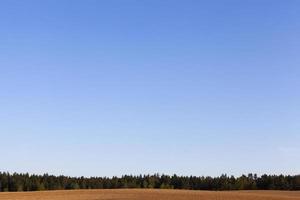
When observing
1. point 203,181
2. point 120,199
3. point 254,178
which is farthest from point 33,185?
point 120,199

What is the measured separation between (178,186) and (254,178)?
1311 cm

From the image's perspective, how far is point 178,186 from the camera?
101375mm

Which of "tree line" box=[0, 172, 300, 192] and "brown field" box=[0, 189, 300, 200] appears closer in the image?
"brown field" box=[0, 189, 300, 200]

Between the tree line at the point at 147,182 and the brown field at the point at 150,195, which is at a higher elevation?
the tree line at the point at 147,182

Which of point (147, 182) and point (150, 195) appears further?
point (147, 182)

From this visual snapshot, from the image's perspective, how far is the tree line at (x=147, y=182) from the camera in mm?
88500

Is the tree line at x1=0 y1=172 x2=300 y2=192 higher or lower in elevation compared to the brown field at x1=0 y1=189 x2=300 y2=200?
higher

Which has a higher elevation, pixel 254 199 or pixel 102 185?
pixel 102 185

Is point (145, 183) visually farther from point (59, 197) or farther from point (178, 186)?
point (59, 197)

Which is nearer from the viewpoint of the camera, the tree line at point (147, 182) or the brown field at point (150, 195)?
the brown field at point (150, 195)

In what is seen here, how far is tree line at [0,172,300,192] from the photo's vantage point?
290 feet

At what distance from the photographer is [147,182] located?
104000 millimetres

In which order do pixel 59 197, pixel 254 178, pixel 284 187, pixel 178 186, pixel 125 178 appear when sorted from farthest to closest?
1. pixel 125 178
2. pixel 178 186
3. pixel 254 178
4. pixel 284 187
5. pixel 59 197

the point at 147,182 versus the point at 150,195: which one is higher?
the point at 147,182
